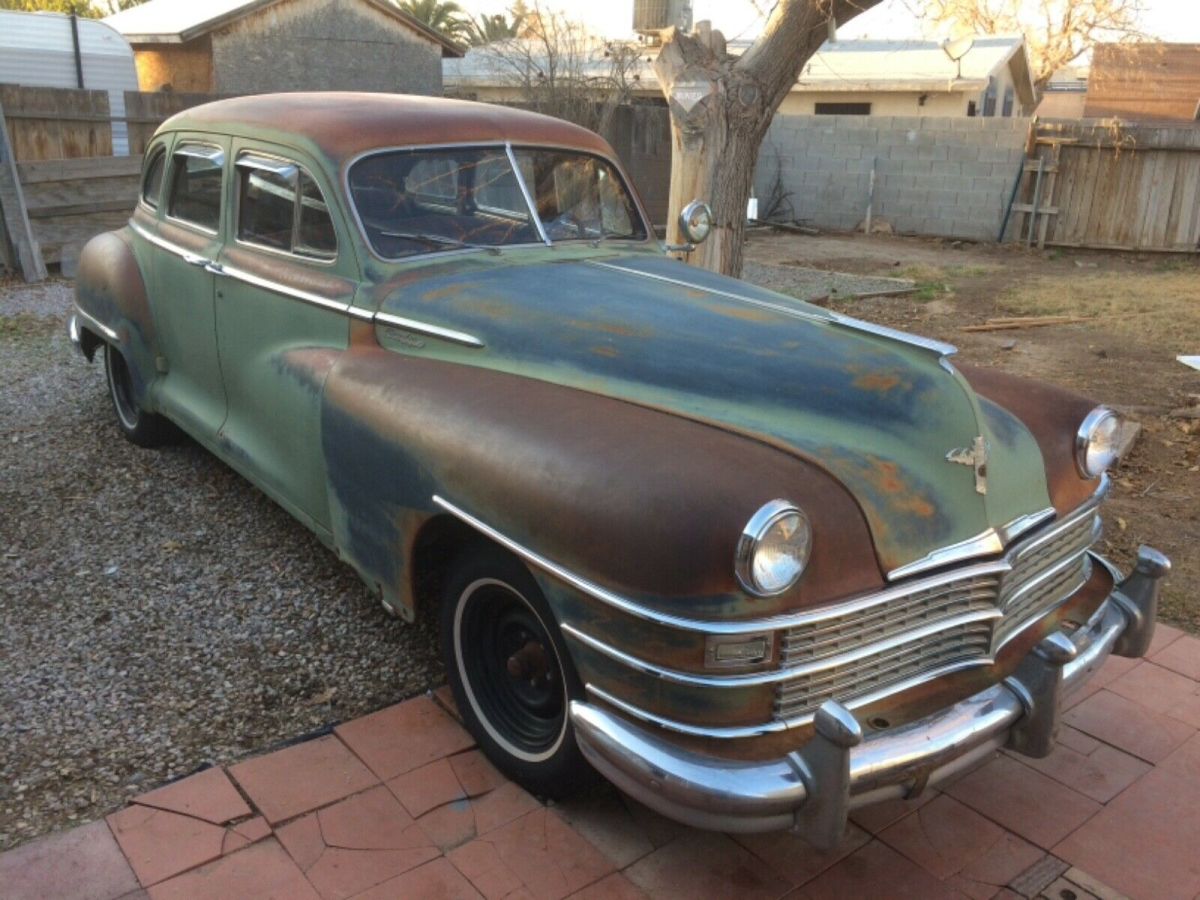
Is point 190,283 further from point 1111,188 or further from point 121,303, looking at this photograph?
point 1111,188

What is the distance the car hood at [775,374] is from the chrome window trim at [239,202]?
1.16 feet

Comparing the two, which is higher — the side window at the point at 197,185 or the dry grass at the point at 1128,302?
the side window at the point at 197,185

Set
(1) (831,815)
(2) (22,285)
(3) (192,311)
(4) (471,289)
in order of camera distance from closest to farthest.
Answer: (1) (831,815) → (4) (471,289) → (3) (192,311) → (2) (22,285)

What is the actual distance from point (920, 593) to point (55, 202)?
31.1ft

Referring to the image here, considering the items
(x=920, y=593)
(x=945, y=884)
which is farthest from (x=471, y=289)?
(x=945, y=884)

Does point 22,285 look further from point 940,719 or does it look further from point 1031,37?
point 1031,37

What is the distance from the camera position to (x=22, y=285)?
9.09 meters

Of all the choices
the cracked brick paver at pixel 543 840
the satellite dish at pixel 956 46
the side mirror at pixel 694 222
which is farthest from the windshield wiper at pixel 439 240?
the satellite dish at pixel 956 46

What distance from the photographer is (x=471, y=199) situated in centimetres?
374

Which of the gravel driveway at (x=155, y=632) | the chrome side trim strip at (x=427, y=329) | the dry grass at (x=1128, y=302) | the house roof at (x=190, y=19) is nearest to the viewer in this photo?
the gravel driveway at (x=155, y=632)

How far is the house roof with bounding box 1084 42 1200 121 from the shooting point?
78.3 feet

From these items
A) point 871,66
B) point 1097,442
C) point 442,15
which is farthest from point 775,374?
point 442,15

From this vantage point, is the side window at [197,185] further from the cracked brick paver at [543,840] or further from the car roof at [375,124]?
the cracked brick paver at [543,840]

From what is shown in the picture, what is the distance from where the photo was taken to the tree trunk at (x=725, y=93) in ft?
20.0
